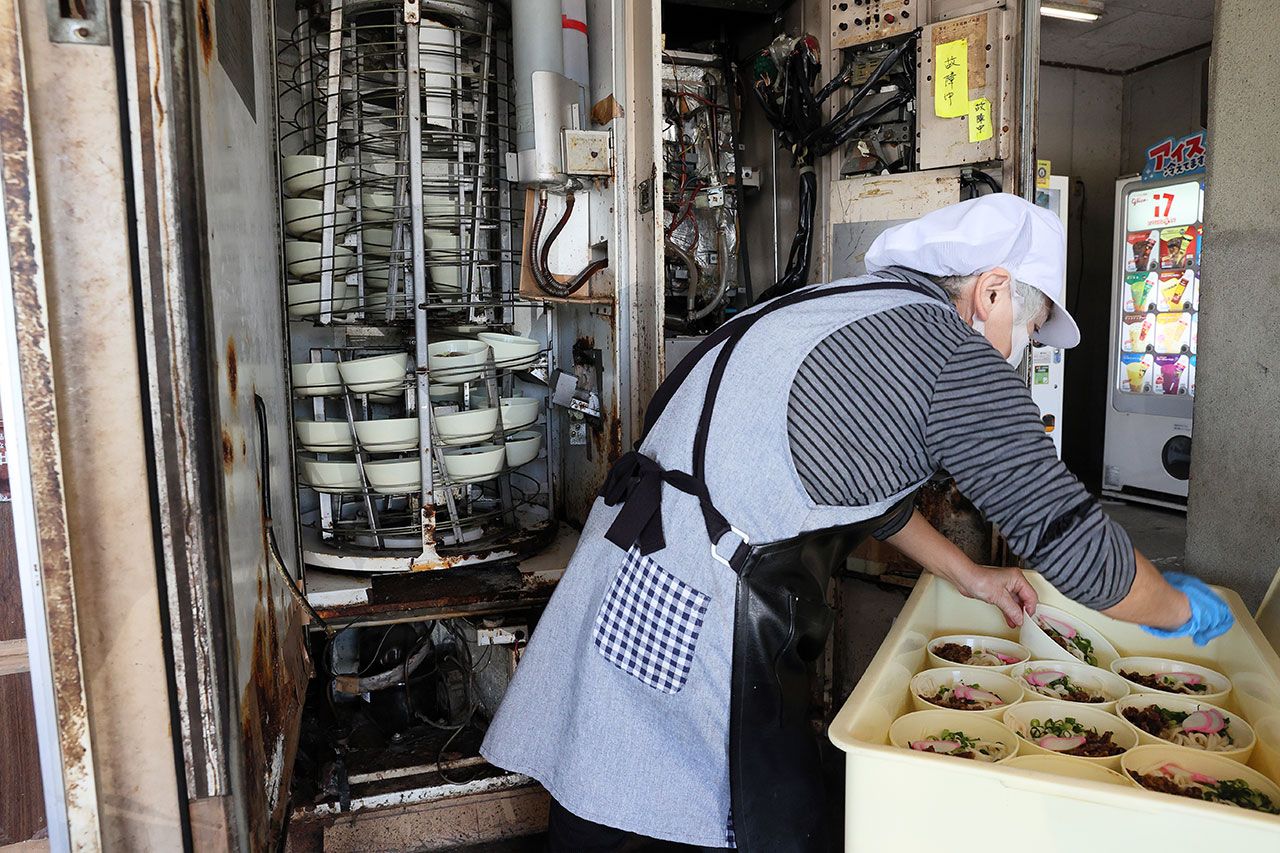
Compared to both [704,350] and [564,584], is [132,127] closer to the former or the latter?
[704,350]

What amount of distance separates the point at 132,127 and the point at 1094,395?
21.4 feet

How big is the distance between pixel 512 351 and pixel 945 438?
1418mm

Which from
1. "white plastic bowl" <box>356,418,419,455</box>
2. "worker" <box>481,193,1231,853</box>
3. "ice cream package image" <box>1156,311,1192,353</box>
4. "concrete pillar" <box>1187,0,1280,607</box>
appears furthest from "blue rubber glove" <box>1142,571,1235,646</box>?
"ice cream package image" <box>1156,311,1192,353</box>

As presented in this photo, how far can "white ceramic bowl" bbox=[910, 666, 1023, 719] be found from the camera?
1.36m

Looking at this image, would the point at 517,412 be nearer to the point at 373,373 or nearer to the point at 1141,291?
the point at 373,373

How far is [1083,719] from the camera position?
1.27 metres

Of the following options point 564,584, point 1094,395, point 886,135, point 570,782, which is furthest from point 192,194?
point 1094,395

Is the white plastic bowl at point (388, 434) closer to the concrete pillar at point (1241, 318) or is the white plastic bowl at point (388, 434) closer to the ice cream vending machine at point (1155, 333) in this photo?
the concrete pillar at point (1241, 318)

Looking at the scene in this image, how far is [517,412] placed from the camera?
237 centimetres

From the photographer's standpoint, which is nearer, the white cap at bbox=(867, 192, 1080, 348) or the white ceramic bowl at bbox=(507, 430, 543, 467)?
the white cap at bbox=(867, 192, 1080, 348)

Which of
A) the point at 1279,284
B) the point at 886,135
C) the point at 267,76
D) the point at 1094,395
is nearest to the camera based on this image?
the point at 1279,284

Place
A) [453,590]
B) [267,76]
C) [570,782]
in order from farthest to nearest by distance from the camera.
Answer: [453,590], [267,76], [570,782]

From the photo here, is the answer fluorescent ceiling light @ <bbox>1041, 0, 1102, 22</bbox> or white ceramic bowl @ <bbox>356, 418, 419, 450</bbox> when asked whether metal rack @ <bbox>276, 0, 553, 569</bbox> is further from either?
fluorescent ceiling light @ <bbox>1041, 0, 1102, 22</bbox>

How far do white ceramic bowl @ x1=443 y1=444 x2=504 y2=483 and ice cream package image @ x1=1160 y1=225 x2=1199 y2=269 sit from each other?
14.6ft
